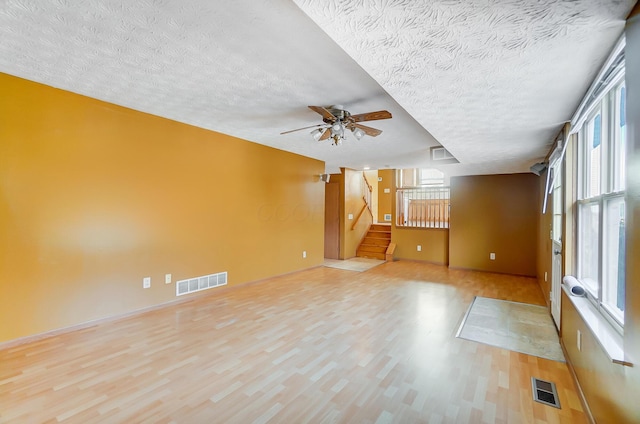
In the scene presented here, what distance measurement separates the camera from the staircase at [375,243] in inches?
315

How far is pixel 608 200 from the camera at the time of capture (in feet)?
6.21

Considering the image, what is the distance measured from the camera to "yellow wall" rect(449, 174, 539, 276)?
20.0 feet

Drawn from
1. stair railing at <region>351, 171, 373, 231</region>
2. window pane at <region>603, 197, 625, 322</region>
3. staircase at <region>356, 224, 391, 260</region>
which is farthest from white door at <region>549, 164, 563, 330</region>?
stair railing at <region>351, 171, 373, 231</region>

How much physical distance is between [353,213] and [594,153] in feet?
19.5

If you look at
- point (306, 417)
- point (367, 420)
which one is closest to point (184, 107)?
point (306, 417)

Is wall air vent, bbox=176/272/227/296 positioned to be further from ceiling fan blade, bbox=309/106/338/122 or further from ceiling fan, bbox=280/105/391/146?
ceiling fan blade, bbox=309/106/338/122

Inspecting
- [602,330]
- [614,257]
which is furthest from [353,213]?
[602,330]

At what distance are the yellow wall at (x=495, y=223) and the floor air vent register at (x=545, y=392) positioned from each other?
15.6ft

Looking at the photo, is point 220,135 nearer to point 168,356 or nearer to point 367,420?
point 168,356

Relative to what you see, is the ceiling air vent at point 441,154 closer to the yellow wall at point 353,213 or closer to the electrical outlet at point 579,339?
the yellow wall at point 353,213

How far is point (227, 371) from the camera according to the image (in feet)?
7.52

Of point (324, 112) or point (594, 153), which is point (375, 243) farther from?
point (594, 153)

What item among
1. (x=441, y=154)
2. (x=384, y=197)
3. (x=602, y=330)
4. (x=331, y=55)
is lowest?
(x=602, y=330)

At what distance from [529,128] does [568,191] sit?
2.46 feet
